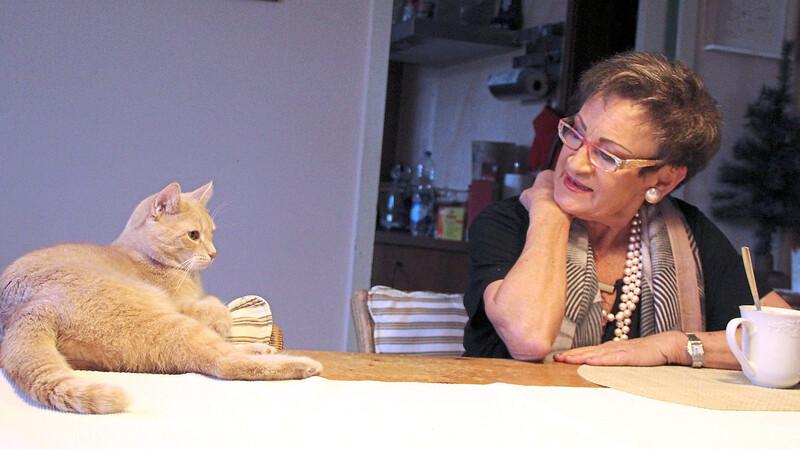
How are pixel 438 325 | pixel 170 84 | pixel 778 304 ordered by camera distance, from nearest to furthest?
pixel 778 304 → pixel 438 325 → pixel 170 84

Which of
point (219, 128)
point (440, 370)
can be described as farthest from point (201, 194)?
point (219, 128)

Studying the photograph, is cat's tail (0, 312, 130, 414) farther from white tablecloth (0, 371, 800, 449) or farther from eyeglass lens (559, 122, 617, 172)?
eyeglass lens (559, 122, 617, 172)

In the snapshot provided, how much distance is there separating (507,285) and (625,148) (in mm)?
387

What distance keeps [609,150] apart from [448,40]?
2504 mm

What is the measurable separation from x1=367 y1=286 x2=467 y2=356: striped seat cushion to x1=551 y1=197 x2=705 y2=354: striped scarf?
0.27m

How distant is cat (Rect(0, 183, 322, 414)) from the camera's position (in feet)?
2.42

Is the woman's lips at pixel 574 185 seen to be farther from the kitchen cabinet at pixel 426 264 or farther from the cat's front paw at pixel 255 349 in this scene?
the kitchen cabinet at pixel 426 264

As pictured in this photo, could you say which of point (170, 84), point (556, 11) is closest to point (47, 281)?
point (170, 84)

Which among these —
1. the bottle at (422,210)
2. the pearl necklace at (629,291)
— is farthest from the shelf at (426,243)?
the pearl necklace at (629,291)

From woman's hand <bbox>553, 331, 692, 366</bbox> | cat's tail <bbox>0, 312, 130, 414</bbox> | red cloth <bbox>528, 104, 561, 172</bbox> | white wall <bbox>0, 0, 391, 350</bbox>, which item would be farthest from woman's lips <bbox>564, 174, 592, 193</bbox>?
red cloth <bbox>528, 104, 561, 172</bbox>

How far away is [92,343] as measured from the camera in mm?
834

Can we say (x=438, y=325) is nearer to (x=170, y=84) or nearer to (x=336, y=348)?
(x=336, y=348)

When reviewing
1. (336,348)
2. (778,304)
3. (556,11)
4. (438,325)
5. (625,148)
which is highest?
(556,11)

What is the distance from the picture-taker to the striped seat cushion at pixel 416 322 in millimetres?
1552
